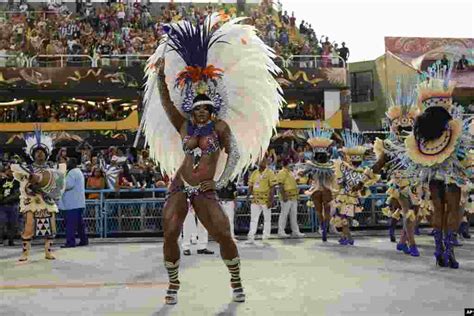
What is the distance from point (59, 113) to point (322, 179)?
516 inches

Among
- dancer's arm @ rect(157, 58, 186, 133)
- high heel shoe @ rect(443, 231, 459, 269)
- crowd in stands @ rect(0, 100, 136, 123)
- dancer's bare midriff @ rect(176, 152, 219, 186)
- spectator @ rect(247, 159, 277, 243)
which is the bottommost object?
high heel shoe @ rect(443, 231, 459, 269)

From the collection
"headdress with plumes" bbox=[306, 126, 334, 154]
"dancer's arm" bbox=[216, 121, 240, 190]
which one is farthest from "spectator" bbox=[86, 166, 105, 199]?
"dancer's arm" bbox=[216, 121, 240, 190]

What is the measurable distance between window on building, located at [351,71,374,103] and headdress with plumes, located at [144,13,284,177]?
2344 centimetres

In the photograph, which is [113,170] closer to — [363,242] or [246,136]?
[363,242]

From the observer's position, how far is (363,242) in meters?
11.7

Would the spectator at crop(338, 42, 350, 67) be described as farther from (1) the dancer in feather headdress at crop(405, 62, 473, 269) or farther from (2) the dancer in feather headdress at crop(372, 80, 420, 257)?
(1) the dancer in feather headdress at crop(405, 62, 473, 269)

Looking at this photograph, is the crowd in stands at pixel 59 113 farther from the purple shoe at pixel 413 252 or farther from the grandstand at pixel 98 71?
the purple shoe at pixel 413 252

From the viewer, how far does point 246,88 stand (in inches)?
258

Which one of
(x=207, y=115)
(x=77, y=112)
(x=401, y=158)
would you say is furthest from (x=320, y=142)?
Result: (x=77, y=112)

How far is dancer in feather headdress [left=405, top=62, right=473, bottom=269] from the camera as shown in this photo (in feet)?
26.2

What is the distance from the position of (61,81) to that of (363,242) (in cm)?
1379

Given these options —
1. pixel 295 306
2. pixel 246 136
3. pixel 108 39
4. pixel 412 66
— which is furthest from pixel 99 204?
pixel 412 66

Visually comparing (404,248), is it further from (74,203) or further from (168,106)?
(74,203)

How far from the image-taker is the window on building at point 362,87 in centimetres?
2955
